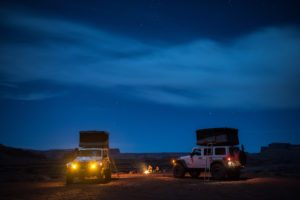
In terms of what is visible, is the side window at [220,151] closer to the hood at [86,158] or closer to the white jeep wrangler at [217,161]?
the white jeep wrangler at [217,161]

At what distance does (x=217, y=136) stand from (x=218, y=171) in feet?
7.93

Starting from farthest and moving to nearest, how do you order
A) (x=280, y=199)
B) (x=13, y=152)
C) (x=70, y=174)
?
(x=13, y=152), (x=70, y=174), (x=280, y=199)

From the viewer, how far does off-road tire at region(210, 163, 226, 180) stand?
63.9 feet

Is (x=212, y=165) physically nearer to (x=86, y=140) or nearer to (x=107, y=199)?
(x=86, y=140)

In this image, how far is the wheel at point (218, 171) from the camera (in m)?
19.5

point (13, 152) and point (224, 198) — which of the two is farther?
point (13, 152)

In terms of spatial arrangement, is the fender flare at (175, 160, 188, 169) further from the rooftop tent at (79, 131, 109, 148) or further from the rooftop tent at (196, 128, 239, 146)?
the rooftop tent at (79, 131, 109, 148)

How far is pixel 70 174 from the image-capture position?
61.6ft

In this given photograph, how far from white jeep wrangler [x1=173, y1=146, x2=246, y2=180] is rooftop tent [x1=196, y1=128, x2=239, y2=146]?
25.6 inches

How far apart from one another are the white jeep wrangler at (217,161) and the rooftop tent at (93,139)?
598 cm

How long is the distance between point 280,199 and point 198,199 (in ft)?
9.55

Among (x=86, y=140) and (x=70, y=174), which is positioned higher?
(x=86, y=140)

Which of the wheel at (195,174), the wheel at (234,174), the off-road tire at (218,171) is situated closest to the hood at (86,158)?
the wheel at (195,174)

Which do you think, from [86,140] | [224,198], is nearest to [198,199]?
[224,198]
